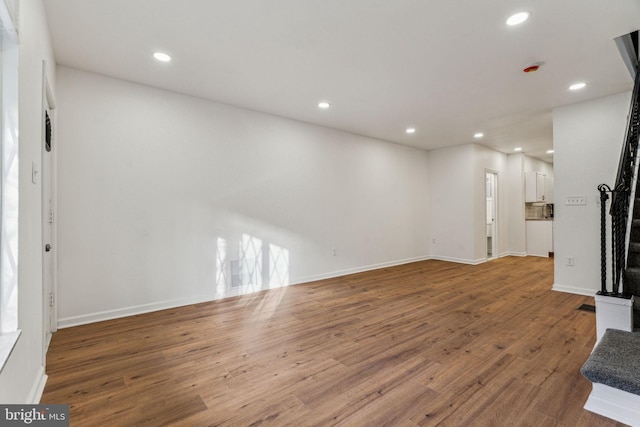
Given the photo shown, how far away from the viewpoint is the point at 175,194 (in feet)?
11.8

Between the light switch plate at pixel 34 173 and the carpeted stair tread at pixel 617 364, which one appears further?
the light switch plate at pixel 34 173

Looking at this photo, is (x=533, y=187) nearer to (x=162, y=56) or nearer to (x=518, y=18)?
(x=518, y=18)

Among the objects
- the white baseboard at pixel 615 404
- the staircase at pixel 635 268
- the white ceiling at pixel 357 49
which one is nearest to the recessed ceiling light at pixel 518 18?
the white ceiling at pixel 357 49

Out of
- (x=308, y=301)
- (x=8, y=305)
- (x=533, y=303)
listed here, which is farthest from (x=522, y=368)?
(x=8, y=305)

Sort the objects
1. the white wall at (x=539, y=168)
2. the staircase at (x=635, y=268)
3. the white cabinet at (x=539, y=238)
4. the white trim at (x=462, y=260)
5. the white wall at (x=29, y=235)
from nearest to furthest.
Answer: the white wall at (x=29, y=235), the staircase at (x=635, y=268), the white trim at (x=462, y=260), the white cabinet at (x=539, y=238), the white wall at (x=539, y=168)

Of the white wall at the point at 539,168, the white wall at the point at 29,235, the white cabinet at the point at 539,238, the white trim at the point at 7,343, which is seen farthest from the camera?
the white wall at the point at 539,168

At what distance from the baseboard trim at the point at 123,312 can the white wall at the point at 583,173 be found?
16.0ft

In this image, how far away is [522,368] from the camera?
2.13 meters

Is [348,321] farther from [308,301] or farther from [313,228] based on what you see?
[313,228]

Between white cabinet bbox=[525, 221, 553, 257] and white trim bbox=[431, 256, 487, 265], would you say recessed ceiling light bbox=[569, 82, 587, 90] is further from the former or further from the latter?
white cabinet bbox=[525, 221, 553, 257]

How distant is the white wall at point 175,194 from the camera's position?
9.95 feet

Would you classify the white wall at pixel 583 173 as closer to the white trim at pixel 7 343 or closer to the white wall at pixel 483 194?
the white wall at pixel 483 194

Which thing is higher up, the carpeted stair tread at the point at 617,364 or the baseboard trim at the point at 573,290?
the carpeted stair tread at the point at 617,364

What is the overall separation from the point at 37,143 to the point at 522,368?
140 inches
